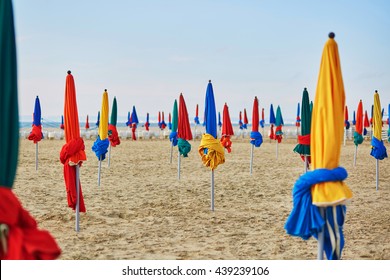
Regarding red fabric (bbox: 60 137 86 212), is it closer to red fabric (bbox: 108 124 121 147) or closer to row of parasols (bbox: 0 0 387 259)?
row of parasols (bbox: 0 0 387 259)

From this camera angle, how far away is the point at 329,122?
3.76 metres

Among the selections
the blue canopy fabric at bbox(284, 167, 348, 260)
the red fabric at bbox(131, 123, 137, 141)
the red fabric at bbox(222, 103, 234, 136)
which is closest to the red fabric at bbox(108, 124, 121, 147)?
the red fabric at bbox(222, 103, 234, 136)

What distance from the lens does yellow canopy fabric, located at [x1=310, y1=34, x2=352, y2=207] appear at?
12.3 ft

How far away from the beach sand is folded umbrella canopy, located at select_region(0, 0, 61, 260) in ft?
10.8

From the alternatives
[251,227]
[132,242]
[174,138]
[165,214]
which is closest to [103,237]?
[132,242]

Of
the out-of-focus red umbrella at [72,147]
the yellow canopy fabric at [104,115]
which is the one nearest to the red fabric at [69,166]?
the out-of-focus red umbrella at [72,147]

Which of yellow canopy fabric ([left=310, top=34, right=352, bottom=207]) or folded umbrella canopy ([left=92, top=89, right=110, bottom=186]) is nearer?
yellow canopy fabric ([left=310, top=34, right=352, bottom=207])

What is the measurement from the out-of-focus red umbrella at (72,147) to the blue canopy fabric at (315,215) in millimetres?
4312

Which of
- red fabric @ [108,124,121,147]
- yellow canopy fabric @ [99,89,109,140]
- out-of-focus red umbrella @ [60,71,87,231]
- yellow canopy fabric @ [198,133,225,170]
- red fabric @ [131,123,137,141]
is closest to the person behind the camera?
out-of-focus red umbrella @ [60,71,87,231]

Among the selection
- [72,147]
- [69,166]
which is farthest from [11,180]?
[69,166]

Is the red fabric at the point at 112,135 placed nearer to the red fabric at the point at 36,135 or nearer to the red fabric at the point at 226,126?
the red fabric at the point at 36,135

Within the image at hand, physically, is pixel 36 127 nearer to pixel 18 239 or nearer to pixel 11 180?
pixel 11 180

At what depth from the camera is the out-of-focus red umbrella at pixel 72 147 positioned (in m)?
7.05

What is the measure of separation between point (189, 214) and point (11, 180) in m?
6.00
